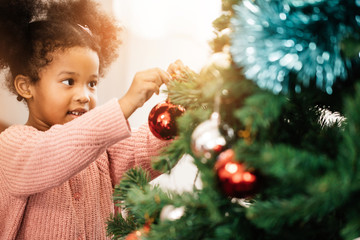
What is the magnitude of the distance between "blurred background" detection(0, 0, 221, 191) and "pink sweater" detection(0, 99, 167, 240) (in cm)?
50

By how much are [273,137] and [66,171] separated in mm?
406

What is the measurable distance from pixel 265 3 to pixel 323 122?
206 mm

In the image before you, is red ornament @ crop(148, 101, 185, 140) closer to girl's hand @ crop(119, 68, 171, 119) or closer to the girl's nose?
girl's hand @ crop(119, 68, 171, 119)

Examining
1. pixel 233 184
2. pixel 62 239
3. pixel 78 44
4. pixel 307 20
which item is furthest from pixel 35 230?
pixel 307 20

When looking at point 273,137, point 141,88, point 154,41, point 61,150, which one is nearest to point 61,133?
point 61,150

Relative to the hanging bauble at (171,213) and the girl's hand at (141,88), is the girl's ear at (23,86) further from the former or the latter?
the hanging bauble at (171,213)

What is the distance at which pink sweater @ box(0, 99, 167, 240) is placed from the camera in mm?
582

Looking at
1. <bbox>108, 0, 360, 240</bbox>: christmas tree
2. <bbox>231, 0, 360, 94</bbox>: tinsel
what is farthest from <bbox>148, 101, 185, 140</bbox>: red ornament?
<bbox>231, 0, 360, 94</bbox>: tinsel

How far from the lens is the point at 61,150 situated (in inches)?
23.3

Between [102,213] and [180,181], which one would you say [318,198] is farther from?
[180,181]

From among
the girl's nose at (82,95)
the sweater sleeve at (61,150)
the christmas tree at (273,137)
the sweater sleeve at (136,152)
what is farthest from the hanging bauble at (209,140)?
the girl's nose at (82,95)

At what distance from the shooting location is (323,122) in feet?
1.45

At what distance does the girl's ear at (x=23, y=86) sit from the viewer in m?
0.89

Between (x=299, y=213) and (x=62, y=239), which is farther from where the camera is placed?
(x=62, y=239)
